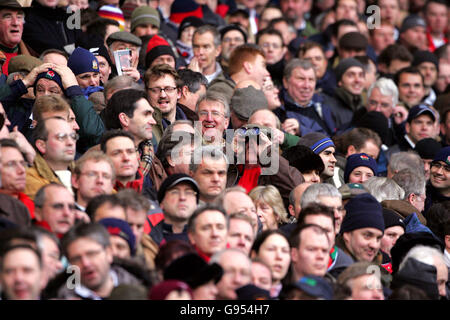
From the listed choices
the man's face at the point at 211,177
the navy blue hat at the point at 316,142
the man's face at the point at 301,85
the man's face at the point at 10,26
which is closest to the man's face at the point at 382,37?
the man's face at the point at 301,85

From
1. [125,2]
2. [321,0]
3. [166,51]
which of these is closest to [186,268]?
[166,51]

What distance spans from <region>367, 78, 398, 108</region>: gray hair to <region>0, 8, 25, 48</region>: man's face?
5328mm

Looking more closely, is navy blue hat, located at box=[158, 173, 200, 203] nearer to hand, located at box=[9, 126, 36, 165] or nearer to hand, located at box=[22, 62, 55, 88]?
hand, located at box=[9, 126, 36, 165]

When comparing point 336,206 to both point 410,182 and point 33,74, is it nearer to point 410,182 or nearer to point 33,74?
point 410,182

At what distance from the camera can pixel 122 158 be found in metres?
10.4

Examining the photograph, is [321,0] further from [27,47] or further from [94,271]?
[94,271]

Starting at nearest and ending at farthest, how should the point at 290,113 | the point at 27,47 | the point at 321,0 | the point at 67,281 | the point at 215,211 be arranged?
1. the point at 67,281
2. the point at 215,211
3. the point at 27,47
4. the point at 290,113
5. the point at 321,0

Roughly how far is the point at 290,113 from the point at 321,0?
6578mm

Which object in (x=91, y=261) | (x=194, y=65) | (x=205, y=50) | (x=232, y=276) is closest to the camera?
(x=91, y=261)

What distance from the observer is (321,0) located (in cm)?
2041

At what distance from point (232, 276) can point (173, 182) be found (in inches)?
62.9

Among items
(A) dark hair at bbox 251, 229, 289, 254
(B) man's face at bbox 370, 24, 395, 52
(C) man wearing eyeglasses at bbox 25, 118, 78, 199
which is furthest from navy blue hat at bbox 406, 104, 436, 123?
(C) man wearing eyeglasses at bbox 25, 118, 78, 199

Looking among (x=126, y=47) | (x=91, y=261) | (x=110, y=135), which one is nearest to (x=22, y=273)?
(x=91, y=261)

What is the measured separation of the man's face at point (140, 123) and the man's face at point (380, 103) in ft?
16.1
